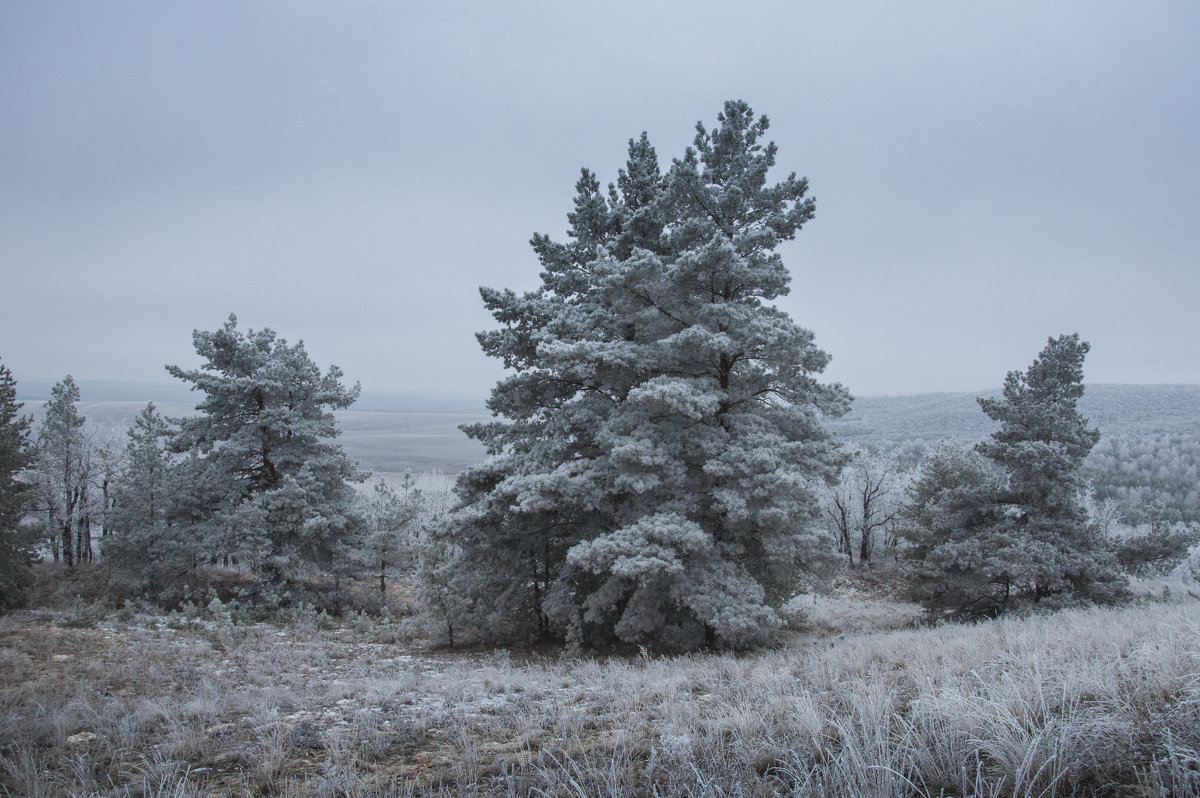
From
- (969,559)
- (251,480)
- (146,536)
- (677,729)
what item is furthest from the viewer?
(251,480)

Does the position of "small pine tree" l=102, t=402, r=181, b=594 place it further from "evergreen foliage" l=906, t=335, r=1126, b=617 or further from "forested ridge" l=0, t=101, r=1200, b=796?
"evergreen foliage" l=906, t=335, r=1126, b=617

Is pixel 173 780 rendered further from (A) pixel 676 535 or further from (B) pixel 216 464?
(B) pixel 216 464

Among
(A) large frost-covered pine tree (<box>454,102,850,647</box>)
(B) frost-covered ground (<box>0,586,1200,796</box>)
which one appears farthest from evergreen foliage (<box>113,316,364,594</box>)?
(B) frost-covered ground (<box>0,586,1200,796</box>)

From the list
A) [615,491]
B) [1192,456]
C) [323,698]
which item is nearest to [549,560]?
[615,491]

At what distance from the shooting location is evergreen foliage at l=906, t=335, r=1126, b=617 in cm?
1348

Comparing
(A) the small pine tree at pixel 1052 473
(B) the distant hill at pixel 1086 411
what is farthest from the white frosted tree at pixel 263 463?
(B) the distant hill at pixel 1086 411

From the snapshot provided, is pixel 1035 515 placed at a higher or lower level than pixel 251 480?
lower

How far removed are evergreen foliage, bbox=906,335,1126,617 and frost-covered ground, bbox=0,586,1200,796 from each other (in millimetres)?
8199

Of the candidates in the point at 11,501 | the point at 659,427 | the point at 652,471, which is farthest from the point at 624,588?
the point at 11,501

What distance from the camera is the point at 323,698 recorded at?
5.98 metres

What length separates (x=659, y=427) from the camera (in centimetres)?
1169

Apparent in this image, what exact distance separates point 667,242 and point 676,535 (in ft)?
23.3

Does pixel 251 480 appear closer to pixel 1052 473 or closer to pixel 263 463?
pixel 263 463

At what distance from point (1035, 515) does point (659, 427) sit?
10952 mm
